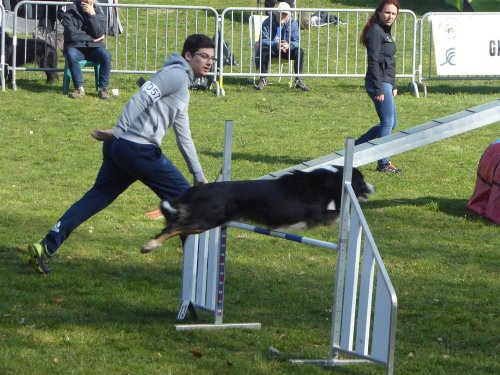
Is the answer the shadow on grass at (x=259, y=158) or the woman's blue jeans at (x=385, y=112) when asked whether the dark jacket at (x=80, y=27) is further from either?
the woman's blue jeans at (x=385, y=112)

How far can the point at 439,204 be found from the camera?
11.1 m

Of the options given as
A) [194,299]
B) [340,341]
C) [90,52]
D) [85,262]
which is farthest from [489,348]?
[90,52]

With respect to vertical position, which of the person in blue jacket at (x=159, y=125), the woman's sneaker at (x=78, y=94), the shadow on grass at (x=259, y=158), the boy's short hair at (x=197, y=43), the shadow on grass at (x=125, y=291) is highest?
the boy's short hair at (x=197, y=43)

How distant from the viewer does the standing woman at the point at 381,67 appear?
39.5 ft

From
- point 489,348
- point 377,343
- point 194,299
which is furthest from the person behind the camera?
point 194,299

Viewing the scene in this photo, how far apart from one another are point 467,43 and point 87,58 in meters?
5.78

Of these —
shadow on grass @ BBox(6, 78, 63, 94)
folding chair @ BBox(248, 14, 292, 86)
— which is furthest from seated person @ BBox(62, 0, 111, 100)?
folding chair @ BBox(248, 14, 292, 86)

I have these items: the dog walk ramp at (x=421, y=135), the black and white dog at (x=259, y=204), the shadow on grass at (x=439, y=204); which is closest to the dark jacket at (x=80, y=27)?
the shadow on grass at (x=439, y=204)

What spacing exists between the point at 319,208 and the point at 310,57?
499 inches

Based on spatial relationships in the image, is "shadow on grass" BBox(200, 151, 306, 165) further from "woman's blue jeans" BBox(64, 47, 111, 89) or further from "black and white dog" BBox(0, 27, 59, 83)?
"black and white dog" BBox(0, 27, 59, 83)

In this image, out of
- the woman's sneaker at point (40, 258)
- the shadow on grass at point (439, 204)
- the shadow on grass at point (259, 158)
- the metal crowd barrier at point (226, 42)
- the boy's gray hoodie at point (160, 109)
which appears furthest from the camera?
the metal crowd barrier at point (226, 42)

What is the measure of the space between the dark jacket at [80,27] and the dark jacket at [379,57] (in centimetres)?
503

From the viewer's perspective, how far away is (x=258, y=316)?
7480 millimetres

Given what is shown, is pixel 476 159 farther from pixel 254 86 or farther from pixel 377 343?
pixel 377 343
